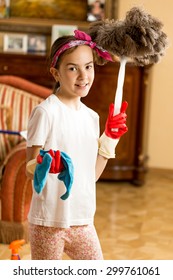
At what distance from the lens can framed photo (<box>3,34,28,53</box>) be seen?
496 centimetres

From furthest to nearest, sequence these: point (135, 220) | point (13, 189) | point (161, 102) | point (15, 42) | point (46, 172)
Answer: point (161, 102)
point (15, 42)
point (135, 220)
point (13, 189)
point (46, 172)

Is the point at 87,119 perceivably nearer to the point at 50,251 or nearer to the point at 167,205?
the point at 50,251

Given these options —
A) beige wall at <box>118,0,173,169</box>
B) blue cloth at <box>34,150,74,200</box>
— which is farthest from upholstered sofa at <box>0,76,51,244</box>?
beige wall at <box>118,0,173,169</box>

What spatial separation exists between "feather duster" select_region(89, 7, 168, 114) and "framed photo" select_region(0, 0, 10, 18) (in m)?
3.49

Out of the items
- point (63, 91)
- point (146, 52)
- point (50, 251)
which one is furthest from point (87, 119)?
point (50, 251)

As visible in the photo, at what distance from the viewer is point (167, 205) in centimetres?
441

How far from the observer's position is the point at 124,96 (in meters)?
4.88

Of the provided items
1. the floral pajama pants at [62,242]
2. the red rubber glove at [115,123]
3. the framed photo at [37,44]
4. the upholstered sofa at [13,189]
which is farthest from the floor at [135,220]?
the red rubber glove at [115,123]

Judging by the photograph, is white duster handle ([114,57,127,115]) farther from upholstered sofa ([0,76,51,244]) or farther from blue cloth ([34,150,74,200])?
upholstered sofa ([0,76,51,244])

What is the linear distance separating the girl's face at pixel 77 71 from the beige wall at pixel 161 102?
3.32 metres

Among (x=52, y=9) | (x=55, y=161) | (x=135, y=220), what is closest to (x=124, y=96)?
(x=52, y=9)

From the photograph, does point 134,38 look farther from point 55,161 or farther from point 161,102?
point 161,102

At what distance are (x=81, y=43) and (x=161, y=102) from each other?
139 inches
